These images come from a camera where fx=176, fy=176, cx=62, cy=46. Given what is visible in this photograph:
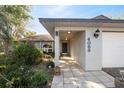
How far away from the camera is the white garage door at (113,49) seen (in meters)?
11.4

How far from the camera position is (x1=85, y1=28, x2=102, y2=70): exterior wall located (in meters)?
10.7

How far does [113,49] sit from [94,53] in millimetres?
1606

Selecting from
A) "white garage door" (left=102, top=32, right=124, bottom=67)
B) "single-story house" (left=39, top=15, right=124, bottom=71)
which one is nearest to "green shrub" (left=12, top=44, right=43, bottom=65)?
"single-story house" (left=39, top=15, right=124, bottom=71)

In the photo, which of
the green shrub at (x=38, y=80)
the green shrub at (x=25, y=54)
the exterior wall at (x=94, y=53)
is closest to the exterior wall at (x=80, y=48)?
the exterior wall at (x=94, y=53)

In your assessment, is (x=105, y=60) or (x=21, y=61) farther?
(x=21, y=61)

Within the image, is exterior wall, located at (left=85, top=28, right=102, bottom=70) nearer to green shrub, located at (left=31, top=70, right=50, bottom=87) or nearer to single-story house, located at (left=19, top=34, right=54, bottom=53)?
green shrub, located at (left=31, top=70, right=50, bottom=87)

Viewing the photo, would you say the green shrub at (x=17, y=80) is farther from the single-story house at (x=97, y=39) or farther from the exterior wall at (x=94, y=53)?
the exterior wall at (x=94, y=53)

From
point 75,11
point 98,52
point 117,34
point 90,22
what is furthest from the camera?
point 75,11
